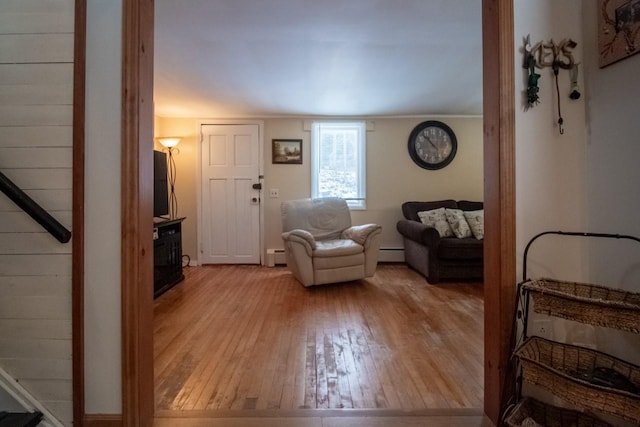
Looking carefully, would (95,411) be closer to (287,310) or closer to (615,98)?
(287,310)

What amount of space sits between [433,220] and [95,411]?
3512 millimetres

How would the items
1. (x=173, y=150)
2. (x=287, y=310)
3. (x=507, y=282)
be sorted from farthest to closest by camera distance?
(x=173, y=150) < (x=287, y=310) < (x=507, y=282)

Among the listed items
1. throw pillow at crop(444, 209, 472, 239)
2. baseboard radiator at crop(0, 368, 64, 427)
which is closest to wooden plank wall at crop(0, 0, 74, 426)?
baseboard radiator at crop(0, 368, 64, 427)

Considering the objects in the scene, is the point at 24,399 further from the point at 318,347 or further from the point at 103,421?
the point at 318,347

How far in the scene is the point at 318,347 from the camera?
200 centimetres

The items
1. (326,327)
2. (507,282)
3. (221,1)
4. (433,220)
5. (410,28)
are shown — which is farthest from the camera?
(433,220)

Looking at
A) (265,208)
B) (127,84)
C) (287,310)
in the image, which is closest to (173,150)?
(265,208)

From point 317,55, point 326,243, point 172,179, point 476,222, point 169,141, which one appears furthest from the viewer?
point 172,179

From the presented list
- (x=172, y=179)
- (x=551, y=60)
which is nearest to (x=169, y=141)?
(x=172, y=179)

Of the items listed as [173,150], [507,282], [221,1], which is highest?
[221,1]

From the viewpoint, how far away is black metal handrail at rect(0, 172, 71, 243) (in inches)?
A: 42.9

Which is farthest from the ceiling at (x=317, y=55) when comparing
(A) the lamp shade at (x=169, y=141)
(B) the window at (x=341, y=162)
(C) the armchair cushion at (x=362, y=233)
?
(C) the armchair cushion at (x=362, y=233)

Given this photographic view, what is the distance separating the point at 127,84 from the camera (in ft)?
3.85

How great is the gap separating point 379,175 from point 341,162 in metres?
0.57
